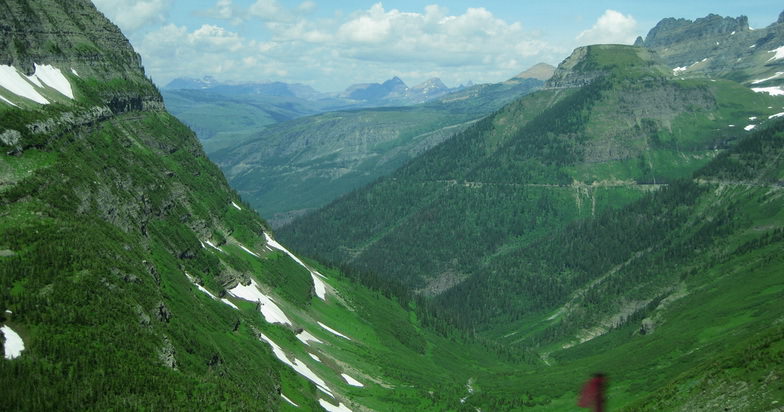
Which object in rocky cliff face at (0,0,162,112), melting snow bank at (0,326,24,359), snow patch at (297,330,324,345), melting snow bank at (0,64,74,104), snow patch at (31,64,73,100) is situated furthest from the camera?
snow patch at (297,330,324,345)

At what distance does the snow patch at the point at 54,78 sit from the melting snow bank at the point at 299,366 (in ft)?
194

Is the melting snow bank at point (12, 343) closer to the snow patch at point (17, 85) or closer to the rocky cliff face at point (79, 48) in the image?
the snow patch at point (17, 85)

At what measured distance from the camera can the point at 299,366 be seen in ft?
400

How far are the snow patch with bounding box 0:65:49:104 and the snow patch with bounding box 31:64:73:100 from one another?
7.30 meters

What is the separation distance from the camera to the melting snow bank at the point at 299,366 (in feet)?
387

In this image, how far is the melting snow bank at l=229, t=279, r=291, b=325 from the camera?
134 m

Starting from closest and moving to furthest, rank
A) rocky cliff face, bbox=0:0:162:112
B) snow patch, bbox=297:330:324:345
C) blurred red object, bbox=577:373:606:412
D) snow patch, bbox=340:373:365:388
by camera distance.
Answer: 1. blurred red object, bbox=577:373:606:412
2. rocky cliff face, bbox=0:0:162:112
3. snow patch, bbox=340:373:365:388
4. snow patch, bbox=297:330:324:345

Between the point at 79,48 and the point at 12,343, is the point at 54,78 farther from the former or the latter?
the point at 12,343

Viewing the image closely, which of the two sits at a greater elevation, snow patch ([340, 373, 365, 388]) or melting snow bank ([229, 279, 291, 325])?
melting snow bank ([229, 279, 291, 325])

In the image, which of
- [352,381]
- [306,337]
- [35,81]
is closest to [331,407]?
[352,381]

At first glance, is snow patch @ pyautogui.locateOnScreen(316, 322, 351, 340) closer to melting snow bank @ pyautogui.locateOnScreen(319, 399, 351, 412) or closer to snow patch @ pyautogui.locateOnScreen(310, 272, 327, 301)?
snow patch @ pyautogui.locateOnScreen(310, 272, 327, 301)

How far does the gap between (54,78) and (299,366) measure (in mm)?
70841

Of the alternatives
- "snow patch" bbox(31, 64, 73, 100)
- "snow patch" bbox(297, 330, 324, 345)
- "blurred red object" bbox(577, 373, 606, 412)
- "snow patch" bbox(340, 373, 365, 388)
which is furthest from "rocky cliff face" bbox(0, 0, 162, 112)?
"blurred red object" bbox(577, 373, 606, 412)

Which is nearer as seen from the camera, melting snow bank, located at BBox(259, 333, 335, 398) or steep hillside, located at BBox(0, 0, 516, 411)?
steep hillside, located at BBox(0, 0, 516, 411)
